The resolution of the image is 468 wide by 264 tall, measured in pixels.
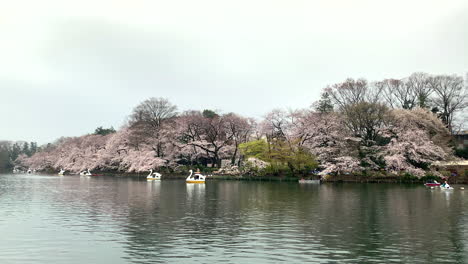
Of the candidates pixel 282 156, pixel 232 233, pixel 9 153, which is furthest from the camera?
pixel 9 153

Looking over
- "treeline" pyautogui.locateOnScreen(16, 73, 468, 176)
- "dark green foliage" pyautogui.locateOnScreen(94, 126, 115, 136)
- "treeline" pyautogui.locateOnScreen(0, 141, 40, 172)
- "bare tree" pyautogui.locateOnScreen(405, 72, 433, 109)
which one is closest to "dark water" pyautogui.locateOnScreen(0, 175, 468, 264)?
"treeline" pyautogui.locateOnScreen(16, 73, 468, 176)

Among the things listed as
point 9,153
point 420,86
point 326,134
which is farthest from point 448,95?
point 9,153

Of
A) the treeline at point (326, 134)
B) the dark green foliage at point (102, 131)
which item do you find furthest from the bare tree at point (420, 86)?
the dark green foliage at point (102, 131)

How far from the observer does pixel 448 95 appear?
76.6 meters

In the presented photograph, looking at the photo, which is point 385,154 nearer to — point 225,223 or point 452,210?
point 452,210

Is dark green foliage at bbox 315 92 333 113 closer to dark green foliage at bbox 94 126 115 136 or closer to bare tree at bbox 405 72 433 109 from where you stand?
bare tree at bbox 405 72 433 109

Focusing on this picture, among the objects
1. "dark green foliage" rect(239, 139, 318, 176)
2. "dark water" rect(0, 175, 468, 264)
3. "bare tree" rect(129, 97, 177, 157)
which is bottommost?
"dark water" rect(0, 175, 468, 264)

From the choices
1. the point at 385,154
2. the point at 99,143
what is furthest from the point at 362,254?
the point at 99,143

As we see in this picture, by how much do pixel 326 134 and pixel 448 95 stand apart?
26066mm

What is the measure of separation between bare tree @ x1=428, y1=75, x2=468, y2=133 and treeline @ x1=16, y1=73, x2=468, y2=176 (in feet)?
0.56

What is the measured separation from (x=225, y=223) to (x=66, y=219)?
9658 millimetres

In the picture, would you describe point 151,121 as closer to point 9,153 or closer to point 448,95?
point 448,95

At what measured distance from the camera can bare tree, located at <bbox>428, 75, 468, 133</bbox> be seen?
75.2 metres

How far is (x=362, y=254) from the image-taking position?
603 inches
